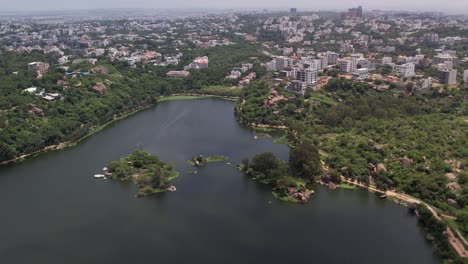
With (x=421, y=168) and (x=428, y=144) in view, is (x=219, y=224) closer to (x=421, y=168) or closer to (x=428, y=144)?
(x=421, y=168)

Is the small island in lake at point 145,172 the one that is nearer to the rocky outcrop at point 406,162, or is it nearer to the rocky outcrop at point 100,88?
the rocky outcrop at point 406,162

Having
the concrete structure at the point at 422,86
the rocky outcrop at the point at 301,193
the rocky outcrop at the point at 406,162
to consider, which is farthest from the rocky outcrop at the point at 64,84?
the concrete structure at the point at 422,86

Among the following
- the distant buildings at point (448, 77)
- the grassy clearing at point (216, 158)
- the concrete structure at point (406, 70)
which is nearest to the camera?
the grassy clearing at point (216, 158)

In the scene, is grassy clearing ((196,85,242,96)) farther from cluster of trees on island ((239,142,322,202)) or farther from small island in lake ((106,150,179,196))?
cluster of trees on island ((239,142,322,202))

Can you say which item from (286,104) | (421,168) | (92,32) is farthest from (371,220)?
(92,32)

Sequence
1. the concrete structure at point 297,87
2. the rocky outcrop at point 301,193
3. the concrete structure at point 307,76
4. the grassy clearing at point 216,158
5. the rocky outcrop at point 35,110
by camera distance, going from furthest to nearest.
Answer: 1. the concrete structure at point 307,76
2. the concrete structure at point 297,87
3. the rocky outcrop at point 35,110
4. the grassy clearing at point 216,158
5. the rocky outcrop at point 301,193

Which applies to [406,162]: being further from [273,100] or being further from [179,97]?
[179,97]

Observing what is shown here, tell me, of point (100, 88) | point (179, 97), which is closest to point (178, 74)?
point (179, 97)
